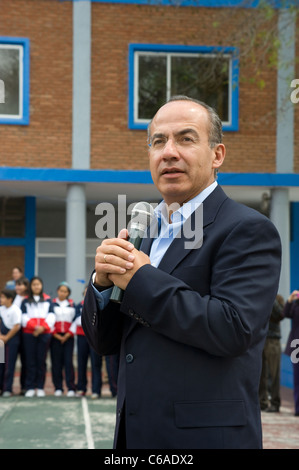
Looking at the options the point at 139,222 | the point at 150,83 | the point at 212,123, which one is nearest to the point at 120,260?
the point at 139,222

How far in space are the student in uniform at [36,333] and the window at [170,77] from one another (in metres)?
4.46

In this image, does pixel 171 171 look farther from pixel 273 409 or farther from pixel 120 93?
pixel 120 93

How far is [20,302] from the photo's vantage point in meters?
11.3

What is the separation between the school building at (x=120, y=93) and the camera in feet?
43.5

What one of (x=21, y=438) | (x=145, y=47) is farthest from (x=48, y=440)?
(x=145, y=47)

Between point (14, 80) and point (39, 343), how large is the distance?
558cm

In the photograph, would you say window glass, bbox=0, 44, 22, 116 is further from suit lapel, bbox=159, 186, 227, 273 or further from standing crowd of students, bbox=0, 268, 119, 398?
suit lapel, bbox=159, 186, 227, 273

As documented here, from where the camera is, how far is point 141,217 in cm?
229

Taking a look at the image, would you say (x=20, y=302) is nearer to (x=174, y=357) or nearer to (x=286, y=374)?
(x=286, y=374)

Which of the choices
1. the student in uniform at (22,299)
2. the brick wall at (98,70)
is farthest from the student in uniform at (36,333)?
the brick wall at (98,70)

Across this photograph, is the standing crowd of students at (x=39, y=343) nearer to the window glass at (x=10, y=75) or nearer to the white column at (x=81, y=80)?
the white column at (x=81, y=80)

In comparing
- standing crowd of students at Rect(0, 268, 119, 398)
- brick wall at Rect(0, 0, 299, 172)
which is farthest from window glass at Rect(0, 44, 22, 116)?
standing crowd of students at Rect(0, 268, 119, 398)

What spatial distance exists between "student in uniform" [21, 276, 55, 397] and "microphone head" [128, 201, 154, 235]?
29.0 ft

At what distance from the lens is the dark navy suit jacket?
1850 mm
